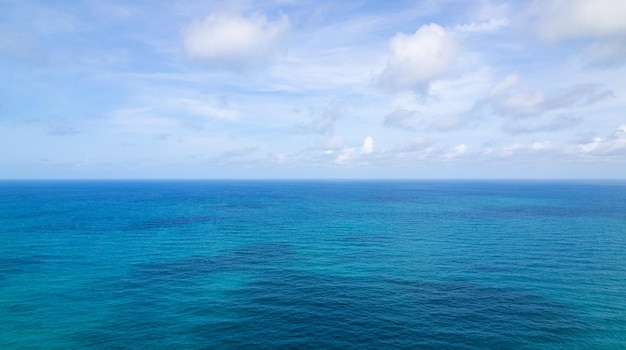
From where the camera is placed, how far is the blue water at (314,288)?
40.6 metres

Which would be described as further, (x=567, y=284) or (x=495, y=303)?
(x=567, y=284)

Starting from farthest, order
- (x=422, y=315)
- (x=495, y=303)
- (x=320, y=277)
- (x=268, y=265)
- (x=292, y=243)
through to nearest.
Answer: (x=292, y=243) < (x=268, y=265) < (x=320, y=277) < (x=495, y=303) < (x=422, y=315)

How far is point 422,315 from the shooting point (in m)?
45.3

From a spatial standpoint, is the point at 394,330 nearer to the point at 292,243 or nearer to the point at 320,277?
the point at 320,277

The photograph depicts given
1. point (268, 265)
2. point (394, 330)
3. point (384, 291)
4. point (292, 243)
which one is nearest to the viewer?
point (394, 330)

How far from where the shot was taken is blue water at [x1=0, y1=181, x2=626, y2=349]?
40.6 meters

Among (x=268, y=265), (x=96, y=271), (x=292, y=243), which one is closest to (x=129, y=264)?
(x=96, y=271)

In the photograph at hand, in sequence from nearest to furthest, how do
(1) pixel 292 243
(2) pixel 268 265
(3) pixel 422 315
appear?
(3) pixel 422 315 < (2) pixel 268 265 < (1) pixel 292 243

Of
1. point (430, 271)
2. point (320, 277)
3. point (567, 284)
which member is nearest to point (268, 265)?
point (320, 277)

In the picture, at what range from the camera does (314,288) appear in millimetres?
55062

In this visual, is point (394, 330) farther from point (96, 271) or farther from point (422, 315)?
point (96, 271)

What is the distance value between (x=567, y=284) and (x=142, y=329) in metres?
62.1

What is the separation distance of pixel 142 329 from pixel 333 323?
23.2 m

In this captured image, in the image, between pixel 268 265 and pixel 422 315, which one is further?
pixel 268 265
